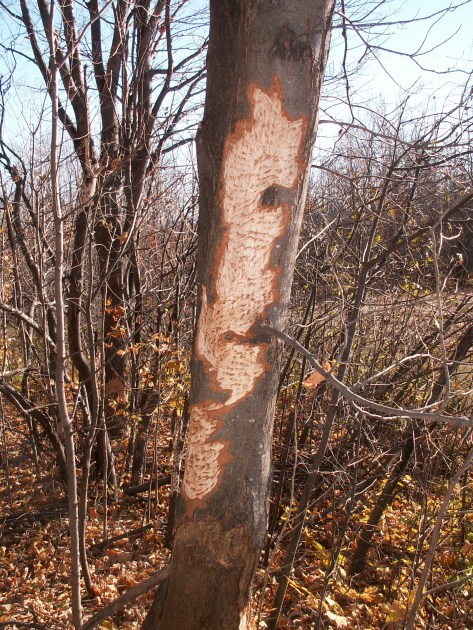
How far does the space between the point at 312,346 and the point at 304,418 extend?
2.53 feet

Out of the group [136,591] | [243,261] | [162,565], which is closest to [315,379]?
[243,261]

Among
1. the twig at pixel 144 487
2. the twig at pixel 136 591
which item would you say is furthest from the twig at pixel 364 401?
the twig at pixel 144 487

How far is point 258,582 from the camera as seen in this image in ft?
12.2

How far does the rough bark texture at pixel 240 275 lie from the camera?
135cm

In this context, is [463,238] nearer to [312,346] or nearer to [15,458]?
[312,346]

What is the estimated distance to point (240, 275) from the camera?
57.3 inches

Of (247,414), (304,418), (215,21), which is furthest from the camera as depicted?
(304,418)

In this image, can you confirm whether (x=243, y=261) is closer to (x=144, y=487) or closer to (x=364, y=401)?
(x=364, y=401)

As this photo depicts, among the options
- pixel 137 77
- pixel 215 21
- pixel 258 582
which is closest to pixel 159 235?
pixel 137 77

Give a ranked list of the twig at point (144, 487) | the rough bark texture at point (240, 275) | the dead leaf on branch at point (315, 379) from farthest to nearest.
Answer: the twig at point (144, 487)
the dead leaf on branch at point (315, 379)
the rough bark texture at point (240, 275)

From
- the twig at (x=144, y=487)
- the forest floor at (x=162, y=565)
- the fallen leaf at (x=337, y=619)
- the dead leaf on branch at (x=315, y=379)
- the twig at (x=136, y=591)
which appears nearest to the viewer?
the twig at (x=136, y=591)

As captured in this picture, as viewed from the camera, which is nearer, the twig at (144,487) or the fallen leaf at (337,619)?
the fallen leaf at (337,619)

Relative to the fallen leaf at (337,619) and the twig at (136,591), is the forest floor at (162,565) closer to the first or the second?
the fallen leaf at (337,619)

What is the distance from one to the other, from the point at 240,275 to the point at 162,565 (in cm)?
340
